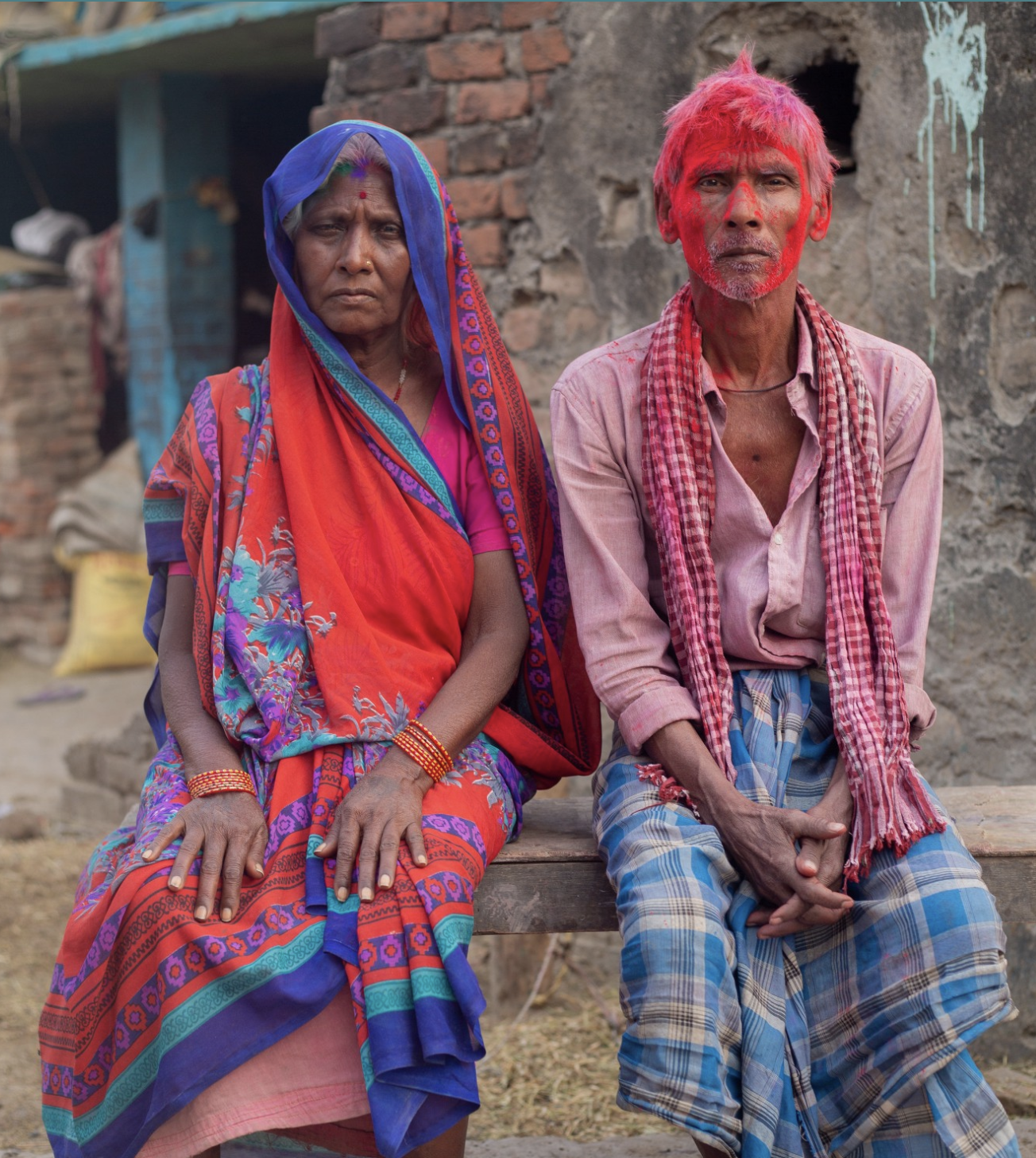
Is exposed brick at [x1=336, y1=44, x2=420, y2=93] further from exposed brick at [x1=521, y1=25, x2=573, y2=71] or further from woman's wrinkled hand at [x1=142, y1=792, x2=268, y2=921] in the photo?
woman's wrinkled hand at [x1=142, y1=792, x2=268, y2=921]

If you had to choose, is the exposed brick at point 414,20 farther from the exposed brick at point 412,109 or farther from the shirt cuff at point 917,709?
the shirt cuff at point 917,709

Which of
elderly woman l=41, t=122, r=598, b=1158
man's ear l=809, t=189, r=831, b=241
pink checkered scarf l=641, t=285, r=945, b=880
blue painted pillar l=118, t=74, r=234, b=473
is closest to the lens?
elderly woman l=41, t=122, r=598, b=1158

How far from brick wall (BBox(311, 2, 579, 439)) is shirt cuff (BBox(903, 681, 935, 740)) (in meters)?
1.65

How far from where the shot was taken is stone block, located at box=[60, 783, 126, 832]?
5.36 meters

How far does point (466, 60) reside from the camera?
3.73 metres

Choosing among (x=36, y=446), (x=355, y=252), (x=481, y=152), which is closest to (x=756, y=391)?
(x=355, y=252)

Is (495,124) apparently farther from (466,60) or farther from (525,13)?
(525,13)

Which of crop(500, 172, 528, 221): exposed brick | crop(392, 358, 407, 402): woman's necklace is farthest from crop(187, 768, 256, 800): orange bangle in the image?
crop(500, 172, 528, 221): exposed brick

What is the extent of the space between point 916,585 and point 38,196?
8454mm

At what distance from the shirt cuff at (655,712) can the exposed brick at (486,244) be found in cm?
184

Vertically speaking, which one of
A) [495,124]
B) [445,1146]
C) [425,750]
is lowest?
[445,1146]

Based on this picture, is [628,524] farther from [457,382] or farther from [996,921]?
[996,921]

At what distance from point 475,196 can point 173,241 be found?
4057 mm

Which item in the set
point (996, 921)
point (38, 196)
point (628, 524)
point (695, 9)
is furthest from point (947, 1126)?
point (38, 196)
